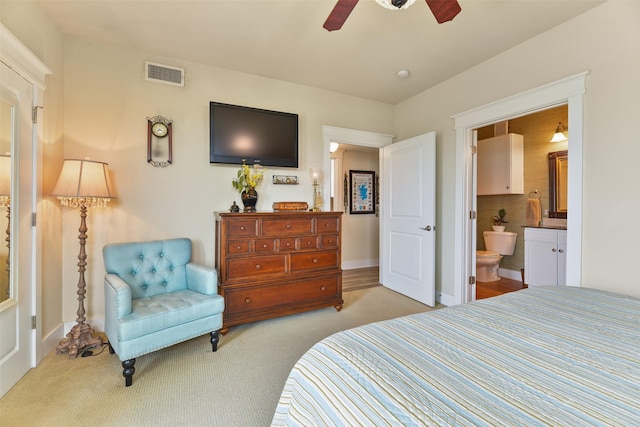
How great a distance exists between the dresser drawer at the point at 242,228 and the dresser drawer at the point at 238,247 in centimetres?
7

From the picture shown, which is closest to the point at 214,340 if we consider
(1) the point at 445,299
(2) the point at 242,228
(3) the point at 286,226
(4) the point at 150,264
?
(4) the point at 150,264

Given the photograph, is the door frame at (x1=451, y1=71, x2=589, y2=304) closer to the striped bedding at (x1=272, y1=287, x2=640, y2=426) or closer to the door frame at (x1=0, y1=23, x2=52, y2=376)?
the striped bedding at (x1=272, y1=287, x2=640, y2=426)

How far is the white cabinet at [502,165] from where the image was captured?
168 inches

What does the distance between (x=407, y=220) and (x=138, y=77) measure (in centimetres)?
336

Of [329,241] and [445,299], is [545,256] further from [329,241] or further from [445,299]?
[329,241]

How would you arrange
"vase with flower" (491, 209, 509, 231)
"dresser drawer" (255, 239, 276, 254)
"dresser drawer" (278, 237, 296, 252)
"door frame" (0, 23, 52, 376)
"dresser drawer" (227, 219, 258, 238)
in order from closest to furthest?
"door frame" (0, 23, 52, 376), "dresser drawer" (227, 219, 258, 238), "dresser drawer" (255, 239, 276, 254), "dresser drawer" (278, 237, 296, 252), "vase with flower" (491, 209, 509, 231)

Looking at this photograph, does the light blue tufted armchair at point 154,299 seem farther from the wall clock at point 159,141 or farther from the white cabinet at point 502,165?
the white cabinet at point 502,165

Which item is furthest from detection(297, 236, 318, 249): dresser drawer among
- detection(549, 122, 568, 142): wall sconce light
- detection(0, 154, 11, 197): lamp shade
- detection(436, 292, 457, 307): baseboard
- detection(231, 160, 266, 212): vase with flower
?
detection(549, 122, 568, 142): wall sconce light

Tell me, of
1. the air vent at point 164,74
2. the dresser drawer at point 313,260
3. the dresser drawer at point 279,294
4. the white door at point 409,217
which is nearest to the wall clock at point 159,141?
the air vent at point 164,74

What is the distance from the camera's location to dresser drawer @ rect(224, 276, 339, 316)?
8.64ft

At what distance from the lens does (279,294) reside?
2830 millimetres

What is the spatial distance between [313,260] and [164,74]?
2423 mm

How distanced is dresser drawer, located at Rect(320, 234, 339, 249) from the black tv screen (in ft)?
3.14

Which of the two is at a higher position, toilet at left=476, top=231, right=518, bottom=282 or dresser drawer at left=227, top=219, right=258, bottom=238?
dresser drawer at left=227, top=219, right=258, bottom=238
